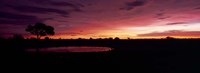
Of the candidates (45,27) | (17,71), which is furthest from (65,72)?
(45,27)

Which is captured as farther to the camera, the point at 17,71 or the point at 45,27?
the point at 45,27

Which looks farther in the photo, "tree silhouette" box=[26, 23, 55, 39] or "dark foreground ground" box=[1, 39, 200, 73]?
"tree silhouette" box=[26, 23, 55, 39]

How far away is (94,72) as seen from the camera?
20.3 metres

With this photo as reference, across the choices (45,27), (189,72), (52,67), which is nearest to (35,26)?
(45,27)

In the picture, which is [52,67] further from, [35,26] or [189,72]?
[35,26]

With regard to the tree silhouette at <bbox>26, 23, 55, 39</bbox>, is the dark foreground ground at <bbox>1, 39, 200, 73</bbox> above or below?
below

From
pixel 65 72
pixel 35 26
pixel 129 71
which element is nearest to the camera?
pixel 65 72

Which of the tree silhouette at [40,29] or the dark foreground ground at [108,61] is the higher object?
the tree silhouette at [40,29]

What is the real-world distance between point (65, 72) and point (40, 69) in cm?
280

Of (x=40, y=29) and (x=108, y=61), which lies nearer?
(x=108, y=61)

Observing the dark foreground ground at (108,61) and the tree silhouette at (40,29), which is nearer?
the dark foreground ground at (108,61)

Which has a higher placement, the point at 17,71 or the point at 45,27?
the point at 45,27

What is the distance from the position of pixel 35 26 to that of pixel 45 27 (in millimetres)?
3967

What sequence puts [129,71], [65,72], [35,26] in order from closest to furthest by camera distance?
[65,72]
[129,71]
[35,26]
